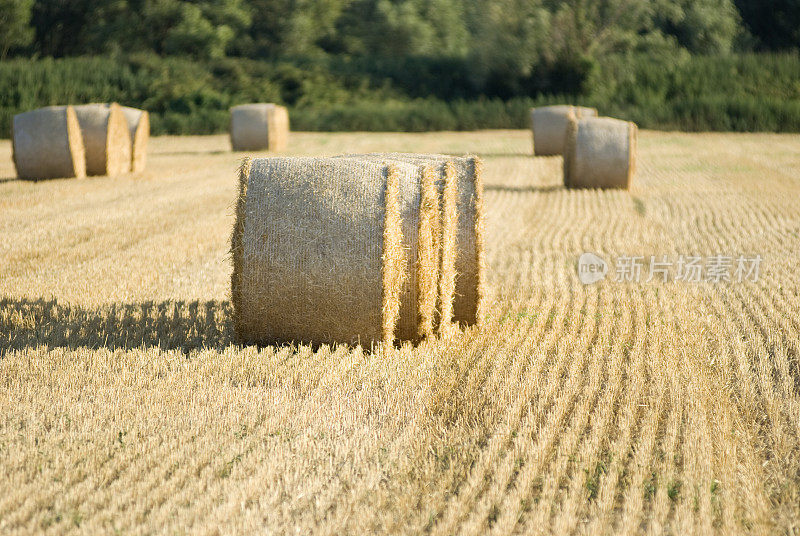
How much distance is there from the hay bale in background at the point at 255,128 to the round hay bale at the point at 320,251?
17.4 meters

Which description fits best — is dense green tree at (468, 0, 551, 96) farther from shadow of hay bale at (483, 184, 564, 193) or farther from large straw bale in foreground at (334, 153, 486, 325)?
large straw bale in foreground at (334, 153, 486, 325)

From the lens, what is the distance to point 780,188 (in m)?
14.9

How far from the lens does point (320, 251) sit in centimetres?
536

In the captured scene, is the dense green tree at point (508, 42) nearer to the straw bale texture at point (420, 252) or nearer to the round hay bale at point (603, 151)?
the round hay bale at point (603, 151)

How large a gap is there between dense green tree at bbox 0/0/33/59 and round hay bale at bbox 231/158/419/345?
40.8 meters

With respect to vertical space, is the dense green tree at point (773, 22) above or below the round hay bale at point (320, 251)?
above

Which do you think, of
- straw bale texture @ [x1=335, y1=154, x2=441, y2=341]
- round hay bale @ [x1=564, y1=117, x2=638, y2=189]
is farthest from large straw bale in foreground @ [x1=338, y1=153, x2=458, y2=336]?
round hay bale @ [x1=564, y1=117, x2=638, y2=189]

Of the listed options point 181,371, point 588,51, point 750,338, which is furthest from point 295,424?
point 588,51

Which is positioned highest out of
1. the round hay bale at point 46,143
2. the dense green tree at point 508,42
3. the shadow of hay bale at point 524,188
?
the dense green tree at point 508,42

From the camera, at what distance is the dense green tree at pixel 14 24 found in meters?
41.2

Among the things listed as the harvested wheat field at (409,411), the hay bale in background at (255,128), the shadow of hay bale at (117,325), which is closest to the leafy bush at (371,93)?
the hay bale in background at (255,128)

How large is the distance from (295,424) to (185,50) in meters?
41.2

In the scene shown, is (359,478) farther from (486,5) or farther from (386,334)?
(486,5)

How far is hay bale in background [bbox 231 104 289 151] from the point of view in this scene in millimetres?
22609
